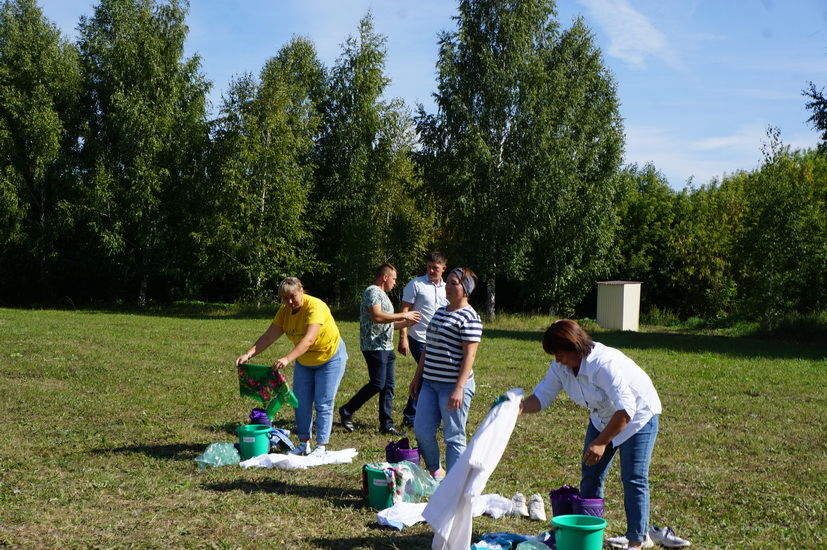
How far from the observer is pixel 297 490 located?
6711mm

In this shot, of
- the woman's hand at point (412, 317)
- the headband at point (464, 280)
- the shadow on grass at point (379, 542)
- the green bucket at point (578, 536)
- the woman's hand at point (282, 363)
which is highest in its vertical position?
the headband at point (464, 280)

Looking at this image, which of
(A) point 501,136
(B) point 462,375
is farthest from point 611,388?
(A) point 501,136

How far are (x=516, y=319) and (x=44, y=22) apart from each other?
27393 millimetres

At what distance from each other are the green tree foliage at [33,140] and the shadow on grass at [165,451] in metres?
30.0

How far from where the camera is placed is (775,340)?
24234 mm

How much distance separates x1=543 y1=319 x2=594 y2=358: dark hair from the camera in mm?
4791

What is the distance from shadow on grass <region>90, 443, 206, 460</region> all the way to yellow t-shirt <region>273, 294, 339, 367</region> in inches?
64.6

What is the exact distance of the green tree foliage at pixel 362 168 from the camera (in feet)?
117

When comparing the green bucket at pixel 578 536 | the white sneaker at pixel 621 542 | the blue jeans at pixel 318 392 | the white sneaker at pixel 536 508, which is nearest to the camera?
the green bucket at pixel 578 536

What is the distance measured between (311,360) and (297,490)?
1.36 meters

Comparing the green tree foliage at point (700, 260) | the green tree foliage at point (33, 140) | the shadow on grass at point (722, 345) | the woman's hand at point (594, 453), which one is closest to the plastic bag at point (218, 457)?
the woman's hand at point (594, 453)

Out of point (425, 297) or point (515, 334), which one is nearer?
point (425, 297)

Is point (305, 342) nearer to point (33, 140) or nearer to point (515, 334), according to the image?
point (515, 334)

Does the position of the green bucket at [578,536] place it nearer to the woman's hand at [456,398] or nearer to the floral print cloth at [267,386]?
the woman's hand at [456,398]
